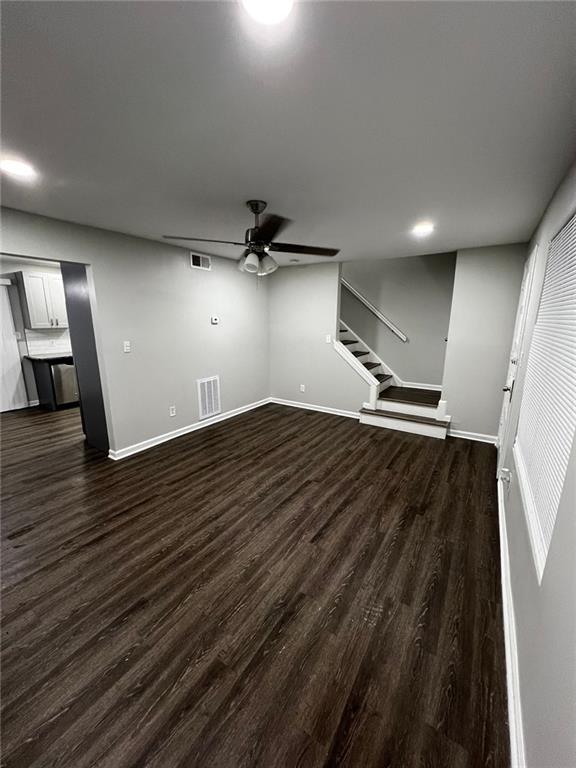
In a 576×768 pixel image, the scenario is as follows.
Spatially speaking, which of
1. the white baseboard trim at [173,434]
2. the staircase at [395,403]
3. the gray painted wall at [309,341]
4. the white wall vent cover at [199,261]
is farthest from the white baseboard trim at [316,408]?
the white wall vent cover at [199,261]

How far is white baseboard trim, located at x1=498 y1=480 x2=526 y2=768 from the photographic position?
1098 mm

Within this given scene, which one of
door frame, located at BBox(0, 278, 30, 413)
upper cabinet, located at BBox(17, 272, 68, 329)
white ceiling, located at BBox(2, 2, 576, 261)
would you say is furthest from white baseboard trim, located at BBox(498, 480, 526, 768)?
door frame, located at BBox(0, 278, 30, 413)

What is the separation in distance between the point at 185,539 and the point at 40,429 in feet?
11.6

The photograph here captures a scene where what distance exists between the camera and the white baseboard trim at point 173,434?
3.49 metres

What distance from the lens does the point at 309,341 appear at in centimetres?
516

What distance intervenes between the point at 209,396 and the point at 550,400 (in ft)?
12.9

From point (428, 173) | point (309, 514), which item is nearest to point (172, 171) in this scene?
point (428, 173)

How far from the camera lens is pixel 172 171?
1834 mm

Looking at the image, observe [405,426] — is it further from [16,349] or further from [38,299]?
[16,349]

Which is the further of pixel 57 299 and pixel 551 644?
pixel 57 299

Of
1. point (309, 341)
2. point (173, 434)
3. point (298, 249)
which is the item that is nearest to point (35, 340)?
point (173, 434)

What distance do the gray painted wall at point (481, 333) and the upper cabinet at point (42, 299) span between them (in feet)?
19.3

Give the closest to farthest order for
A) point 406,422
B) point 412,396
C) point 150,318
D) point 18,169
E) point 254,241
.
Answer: point 18,169 < point 254,241 < point 150,318 < point 406,422 < point 412,396

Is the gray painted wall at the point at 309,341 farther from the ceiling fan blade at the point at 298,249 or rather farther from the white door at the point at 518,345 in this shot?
the ceiling fan blade at the point at 298,249
